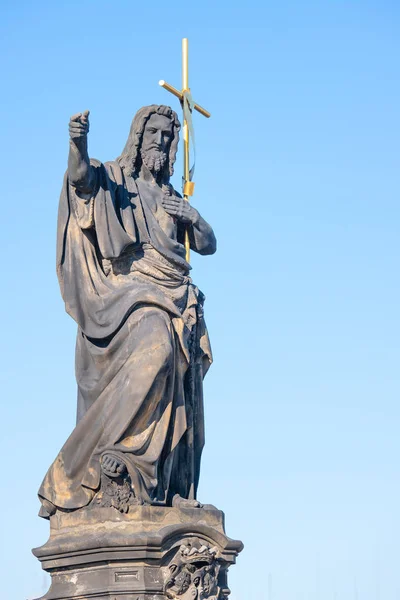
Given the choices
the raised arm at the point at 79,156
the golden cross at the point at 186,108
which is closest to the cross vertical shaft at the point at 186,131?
the golden cross at the point at 186,108

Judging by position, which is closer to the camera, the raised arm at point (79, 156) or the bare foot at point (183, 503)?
the raised arm at point (79, 156)

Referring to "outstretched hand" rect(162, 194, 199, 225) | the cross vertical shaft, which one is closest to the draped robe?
"outstretched hand" rect(162, 194, 199, 225)

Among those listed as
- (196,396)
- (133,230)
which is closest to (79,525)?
(196,396)

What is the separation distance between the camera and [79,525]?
14.6 m

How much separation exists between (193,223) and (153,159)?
2.72ft

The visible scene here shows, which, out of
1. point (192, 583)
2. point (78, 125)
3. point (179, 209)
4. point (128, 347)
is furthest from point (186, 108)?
point (192, 583)

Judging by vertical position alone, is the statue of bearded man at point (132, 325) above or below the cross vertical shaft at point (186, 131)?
below

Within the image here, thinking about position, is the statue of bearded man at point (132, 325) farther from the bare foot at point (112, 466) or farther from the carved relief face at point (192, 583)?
the carved relief face at point (192, 583)

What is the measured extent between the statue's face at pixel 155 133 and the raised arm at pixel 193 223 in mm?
553

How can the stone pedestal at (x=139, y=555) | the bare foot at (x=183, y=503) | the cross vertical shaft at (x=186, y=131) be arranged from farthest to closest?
the cross vertical shaft at (x=186, y=131) < the bare foot at (x=183, y=503) < the stone pedestal at (x=139, y=555)

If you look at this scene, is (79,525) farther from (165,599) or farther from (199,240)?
(199,240)

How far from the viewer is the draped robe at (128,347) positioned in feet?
47.8

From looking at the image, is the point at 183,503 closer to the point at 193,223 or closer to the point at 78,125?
the point at 193,223

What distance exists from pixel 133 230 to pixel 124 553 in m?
3.43
